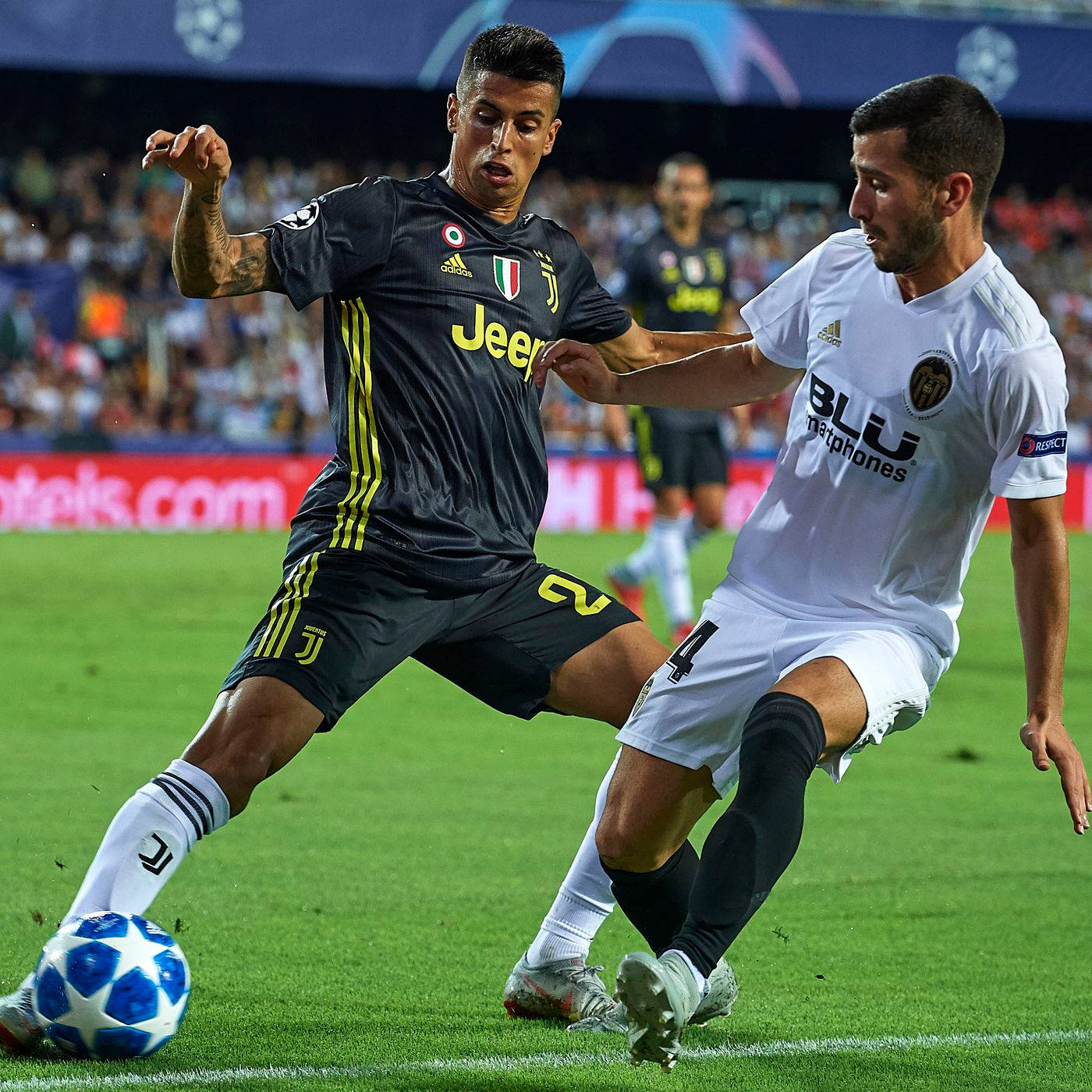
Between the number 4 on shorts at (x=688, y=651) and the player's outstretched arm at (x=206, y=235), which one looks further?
the number 4 on shorts at (x=688, y=651)

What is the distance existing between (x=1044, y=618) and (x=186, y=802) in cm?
185

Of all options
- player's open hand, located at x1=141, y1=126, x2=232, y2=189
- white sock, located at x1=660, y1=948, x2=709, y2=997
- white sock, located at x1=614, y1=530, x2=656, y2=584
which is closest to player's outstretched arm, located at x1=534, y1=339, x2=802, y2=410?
player's open hand, located at x1=141, y1=126, x2=232, y2=189

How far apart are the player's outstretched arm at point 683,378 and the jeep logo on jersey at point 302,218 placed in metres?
0.69

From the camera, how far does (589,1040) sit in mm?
3846

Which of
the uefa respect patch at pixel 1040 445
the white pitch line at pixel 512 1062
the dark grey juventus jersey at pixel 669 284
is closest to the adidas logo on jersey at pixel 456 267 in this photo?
the uefa respect patch at pixel 1040 445

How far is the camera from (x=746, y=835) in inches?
125

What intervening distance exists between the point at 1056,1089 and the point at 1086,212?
27.0 m

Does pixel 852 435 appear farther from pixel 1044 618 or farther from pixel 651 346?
pixel 651 346

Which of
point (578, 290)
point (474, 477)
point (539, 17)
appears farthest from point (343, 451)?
point (539, 17)

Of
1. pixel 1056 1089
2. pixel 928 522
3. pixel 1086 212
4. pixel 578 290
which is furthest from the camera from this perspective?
pixel 1086 212

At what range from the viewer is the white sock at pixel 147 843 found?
3588mm

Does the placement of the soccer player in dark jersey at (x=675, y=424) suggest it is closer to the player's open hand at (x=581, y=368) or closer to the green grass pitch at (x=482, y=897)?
the green grass pitch at (x=482, y=897)

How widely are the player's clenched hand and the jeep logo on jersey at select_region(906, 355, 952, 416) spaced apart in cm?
71

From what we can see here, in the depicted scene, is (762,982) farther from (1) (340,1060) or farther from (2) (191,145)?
(2) (191,145)
